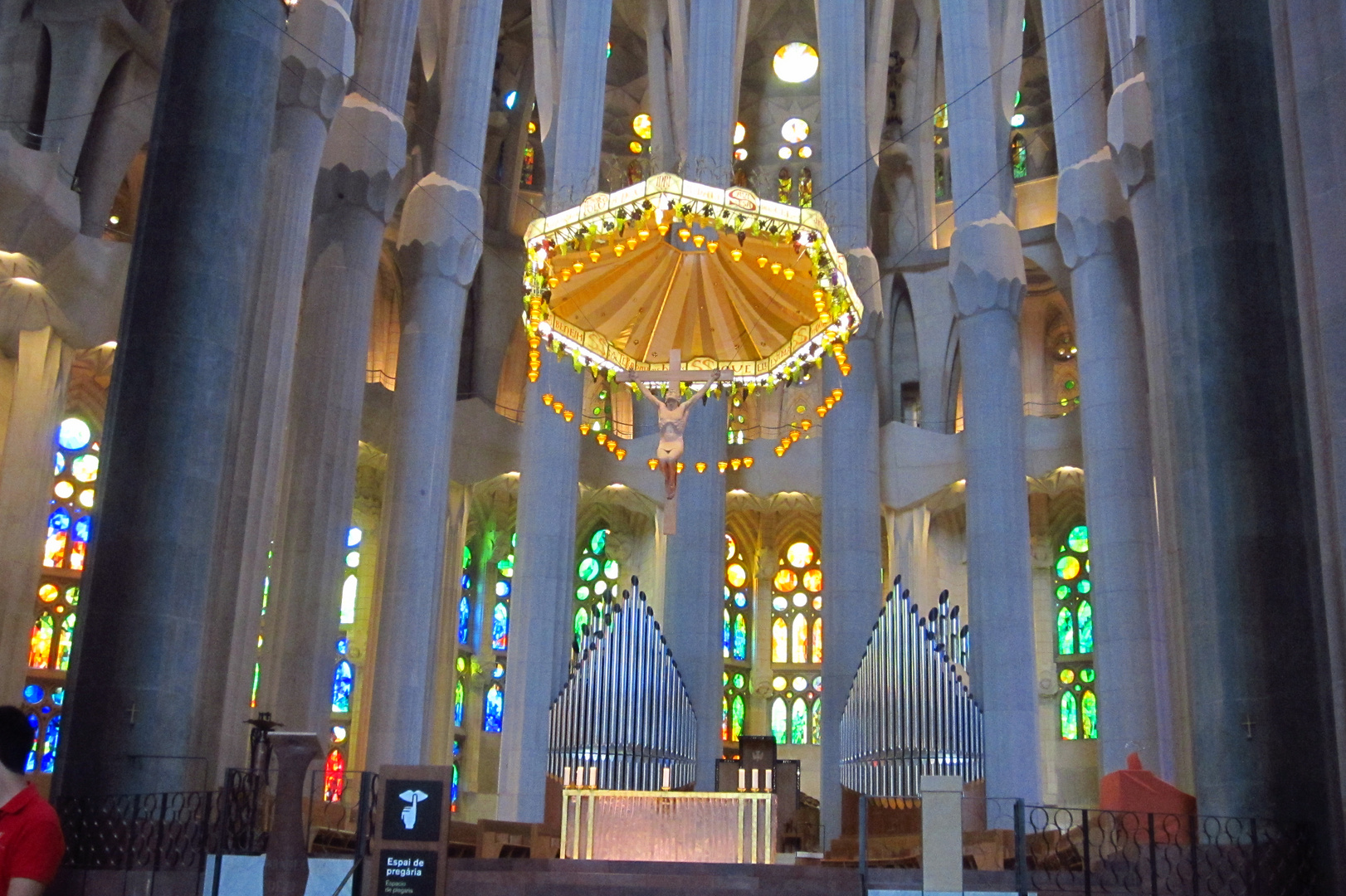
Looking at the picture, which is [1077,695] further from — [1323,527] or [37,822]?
[37,822]

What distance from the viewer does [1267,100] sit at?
13.2 meters

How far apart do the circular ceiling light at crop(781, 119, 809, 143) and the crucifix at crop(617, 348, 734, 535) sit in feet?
51.8

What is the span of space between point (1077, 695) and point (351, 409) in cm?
1525

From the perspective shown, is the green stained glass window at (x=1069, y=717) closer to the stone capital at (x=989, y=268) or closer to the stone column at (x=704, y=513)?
the stone column at (x=704, y=513)

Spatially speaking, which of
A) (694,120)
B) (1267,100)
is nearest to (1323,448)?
(1267,100)

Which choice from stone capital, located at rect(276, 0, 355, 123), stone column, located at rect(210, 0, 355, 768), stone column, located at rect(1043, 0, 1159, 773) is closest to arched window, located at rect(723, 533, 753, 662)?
stone column, located at rect(1043, 0, 1159, 773)

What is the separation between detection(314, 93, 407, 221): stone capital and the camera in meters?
19.2

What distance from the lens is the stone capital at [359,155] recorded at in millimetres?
19156

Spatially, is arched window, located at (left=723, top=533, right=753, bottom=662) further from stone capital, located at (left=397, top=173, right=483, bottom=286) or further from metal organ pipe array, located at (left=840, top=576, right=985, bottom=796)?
metal organ pipe array, located at (left=840, top=576, right=985, bottom=796)

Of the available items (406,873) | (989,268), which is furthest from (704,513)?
(406,873)

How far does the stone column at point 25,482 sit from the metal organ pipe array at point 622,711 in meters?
7.02

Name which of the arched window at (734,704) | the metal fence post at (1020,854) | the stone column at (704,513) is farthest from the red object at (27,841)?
the arched window at (734,704)

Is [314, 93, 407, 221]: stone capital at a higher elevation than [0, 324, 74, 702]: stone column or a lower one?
higher

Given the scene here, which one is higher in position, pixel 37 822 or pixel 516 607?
pixel 516 607
